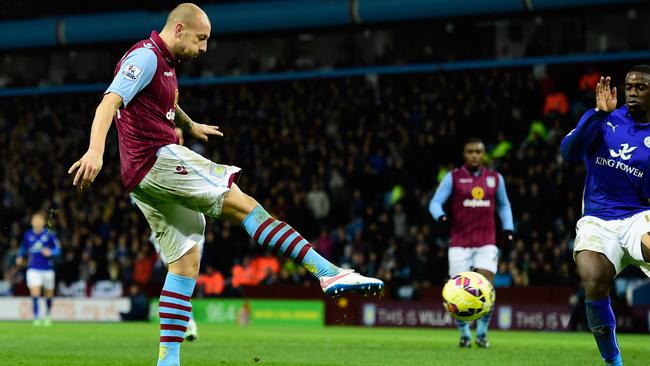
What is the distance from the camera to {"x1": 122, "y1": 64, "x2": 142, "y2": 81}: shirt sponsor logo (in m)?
6.89

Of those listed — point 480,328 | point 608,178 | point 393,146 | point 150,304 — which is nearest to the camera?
point 608,178

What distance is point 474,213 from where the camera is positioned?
13.5m

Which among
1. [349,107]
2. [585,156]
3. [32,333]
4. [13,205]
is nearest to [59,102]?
[13,205]

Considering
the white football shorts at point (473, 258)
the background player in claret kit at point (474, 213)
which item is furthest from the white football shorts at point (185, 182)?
the white football shorts at point (473, 258)

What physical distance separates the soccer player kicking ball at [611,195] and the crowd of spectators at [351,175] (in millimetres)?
12206

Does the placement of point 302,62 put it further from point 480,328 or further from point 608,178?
point 608,178

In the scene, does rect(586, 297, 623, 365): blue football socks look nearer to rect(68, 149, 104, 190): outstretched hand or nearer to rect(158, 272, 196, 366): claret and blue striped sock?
rect(158, 272, 196, 366): claret and blue striped sock

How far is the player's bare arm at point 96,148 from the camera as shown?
20.7 feet

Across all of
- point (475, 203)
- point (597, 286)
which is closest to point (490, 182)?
point (475, 203)

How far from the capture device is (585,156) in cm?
827

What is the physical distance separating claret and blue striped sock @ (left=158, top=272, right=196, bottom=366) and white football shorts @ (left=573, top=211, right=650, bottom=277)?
290 centimetres

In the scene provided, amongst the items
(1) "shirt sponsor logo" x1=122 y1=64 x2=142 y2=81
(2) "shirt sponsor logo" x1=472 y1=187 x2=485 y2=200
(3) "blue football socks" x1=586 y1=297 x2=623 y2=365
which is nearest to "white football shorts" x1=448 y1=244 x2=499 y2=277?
(2) "shirt sponsor logo" x1=472 y1=187 x2=485 y2=200

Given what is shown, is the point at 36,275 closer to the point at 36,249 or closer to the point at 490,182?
the point at 36,249

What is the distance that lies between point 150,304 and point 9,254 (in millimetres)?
5380
